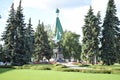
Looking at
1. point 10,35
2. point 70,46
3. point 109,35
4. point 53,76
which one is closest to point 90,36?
point 109,35

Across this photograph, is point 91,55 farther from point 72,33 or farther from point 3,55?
point 72,33

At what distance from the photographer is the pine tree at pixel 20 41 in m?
55.6

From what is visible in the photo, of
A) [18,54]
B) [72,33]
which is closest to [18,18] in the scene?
[18,54]

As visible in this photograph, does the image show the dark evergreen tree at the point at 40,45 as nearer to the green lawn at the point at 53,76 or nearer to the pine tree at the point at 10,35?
the pine tree at the point at 10,35

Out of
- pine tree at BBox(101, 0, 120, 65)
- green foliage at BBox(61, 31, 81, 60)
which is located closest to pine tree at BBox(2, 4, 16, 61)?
pine tree at BBox(101, 0, 120, 65)

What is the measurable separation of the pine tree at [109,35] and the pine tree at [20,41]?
15251 millimetres

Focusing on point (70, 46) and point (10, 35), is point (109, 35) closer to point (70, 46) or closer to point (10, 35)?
point (10, 35)

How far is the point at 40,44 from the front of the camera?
81.1 m

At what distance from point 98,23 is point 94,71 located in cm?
2495

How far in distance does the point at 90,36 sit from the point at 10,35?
1627 centimetres

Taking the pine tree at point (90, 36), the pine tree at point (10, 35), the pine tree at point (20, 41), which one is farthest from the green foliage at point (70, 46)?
the pine tree at point (10, 35)

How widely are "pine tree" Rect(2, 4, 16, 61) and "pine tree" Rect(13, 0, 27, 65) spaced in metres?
0.75

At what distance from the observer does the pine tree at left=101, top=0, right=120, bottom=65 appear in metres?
57.2

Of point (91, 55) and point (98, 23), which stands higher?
point (98, 23)
